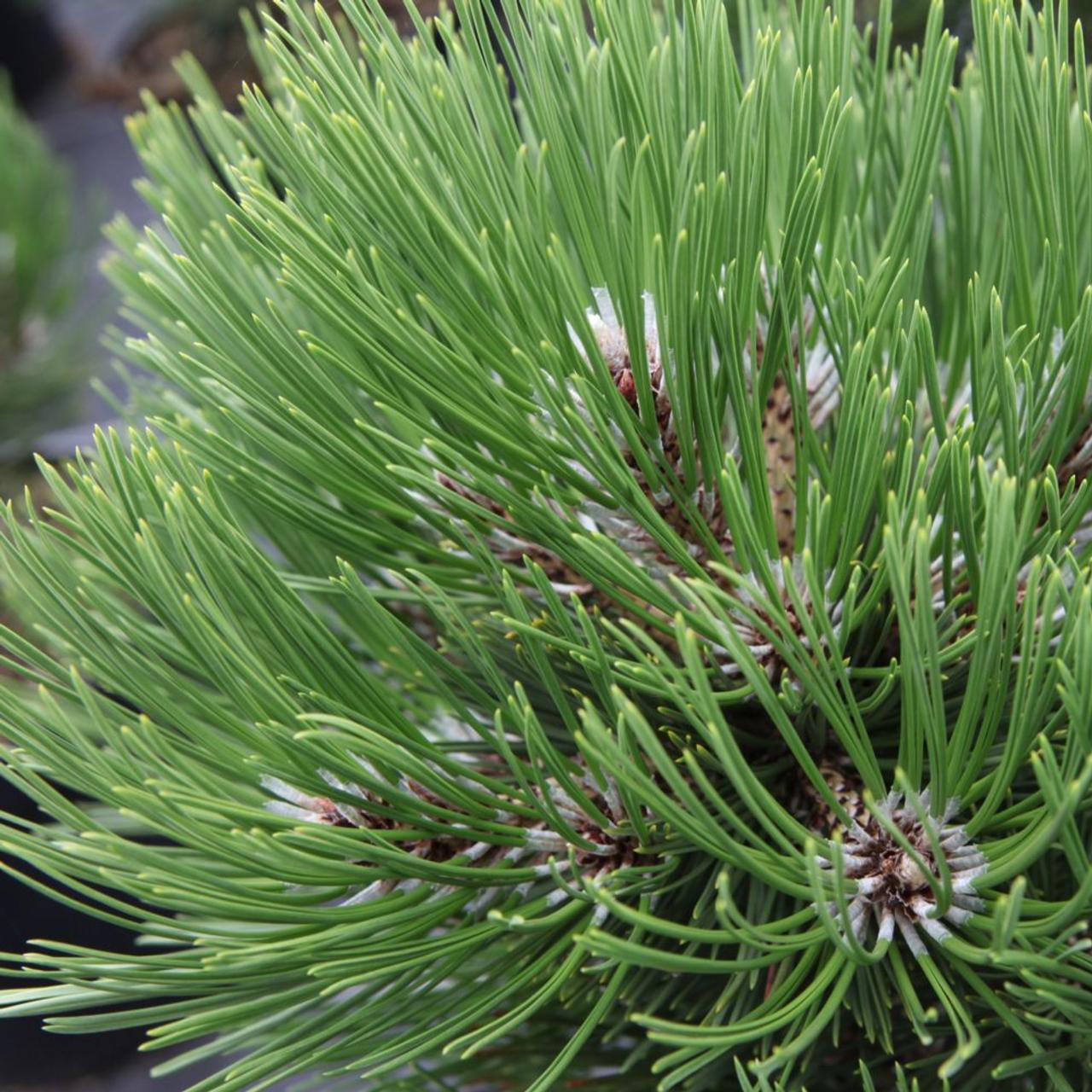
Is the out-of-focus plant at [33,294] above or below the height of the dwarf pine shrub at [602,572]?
above

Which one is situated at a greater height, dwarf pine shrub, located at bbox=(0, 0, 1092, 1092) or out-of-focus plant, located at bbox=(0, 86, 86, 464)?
out-of-focus plant, located at bbox=(0, 86, 86, 464)

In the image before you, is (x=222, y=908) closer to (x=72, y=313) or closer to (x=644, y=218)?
(x=644, y=218)

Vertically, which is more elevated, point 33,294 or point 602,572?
point 33,294

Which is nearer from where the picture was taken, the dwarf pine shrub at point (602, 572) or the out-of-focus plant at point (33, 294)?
the dwarf pine shrub at point (602, 572)

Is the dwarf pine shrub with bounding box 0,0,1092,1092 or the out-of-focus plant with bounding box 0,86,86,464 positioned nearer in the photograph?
the dwarf pine shrub with bounding box 0,0,1092,1092
